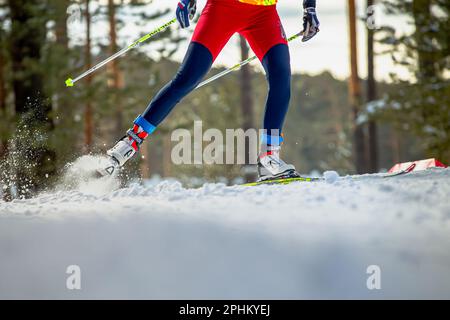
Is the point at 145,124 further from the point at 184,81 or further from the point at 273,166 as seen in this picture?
the point at 273,166

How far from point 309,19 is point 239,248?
223 cm

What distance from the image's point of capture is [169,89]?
3.41 meters

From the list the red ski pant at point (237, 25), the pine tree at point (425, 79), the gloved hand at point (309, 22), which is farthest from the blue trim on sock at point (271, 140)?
the pine tree at point (425, 79)

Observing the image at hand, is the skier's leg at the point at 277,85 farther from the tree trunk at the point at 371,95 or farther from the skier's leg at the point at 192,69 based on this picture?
the tree trunk at the point at 371,95

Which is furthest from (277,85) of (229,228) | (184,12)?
(229,228)

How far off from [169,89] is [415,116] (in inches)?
393

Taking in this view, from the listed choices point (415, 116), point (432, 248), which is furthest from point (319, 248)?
point (415, 116)

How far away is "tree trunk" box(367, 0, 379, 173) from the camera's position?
12906 mm

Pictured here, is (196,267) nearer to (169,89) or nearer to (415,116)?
(169,89)

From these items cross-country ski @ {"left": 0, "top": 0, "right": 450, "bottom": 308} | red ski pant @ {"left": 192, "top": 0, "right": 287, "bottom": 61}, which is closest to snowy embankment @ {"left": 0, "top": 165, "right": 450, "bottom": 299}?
cross-country ski @ {"left": 0, "top": 0, "right": 450, "bottom": 308}

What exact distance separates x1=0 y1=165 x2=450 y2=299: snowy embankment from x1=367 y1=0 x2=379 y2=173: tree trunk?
10.7m
